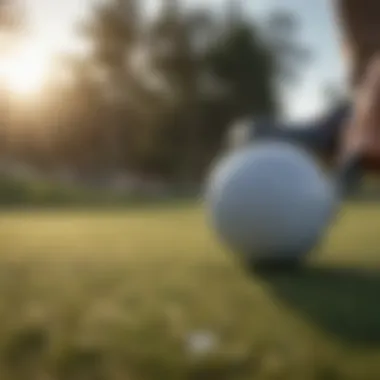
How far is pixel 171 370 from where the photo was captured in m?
1.44

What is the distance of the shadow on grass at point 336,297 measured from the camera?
1.67m

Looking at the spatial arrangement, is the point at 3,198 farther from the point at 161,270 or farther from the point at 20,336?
the point at 20,336

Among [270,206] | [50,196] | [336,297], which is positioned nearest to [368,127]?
[50,196]

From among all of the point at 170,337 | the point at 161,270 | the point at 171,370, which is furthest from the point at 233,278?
the point at 171,370

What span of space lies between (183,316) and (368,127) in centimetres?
486

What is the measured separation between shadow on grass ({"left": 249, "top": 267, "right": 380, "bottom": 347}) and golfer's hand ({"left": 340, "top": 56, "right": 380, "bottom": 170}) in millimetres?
3878

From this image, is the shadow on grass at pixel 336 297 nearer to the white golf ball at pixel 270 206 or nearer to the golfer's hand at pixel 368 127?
the white golf ball at pixel 270 206

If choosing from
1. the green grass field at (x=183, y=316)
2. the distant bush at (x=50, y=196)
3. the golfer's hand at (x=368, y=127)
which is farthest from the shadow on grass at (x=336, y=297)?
the distant bush at (x=50, y=196)

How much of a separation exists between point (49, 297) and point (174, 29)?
14.6m

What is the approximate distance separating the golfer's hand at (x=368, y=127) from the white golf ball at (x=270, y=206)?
12.4 ft

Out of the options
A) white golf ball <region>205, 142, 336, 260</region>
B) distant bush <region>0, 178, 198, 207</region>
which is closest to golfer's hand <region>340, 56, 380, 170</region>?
distant bush <region>0, 178, 198, 207</region>

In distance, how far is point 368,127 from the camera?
21.1 feet

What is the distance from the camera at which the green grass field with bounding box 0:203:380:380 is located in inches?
57.4

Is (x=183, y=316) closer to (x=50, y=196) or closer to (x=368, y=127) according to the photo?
(x=368, y=127)
